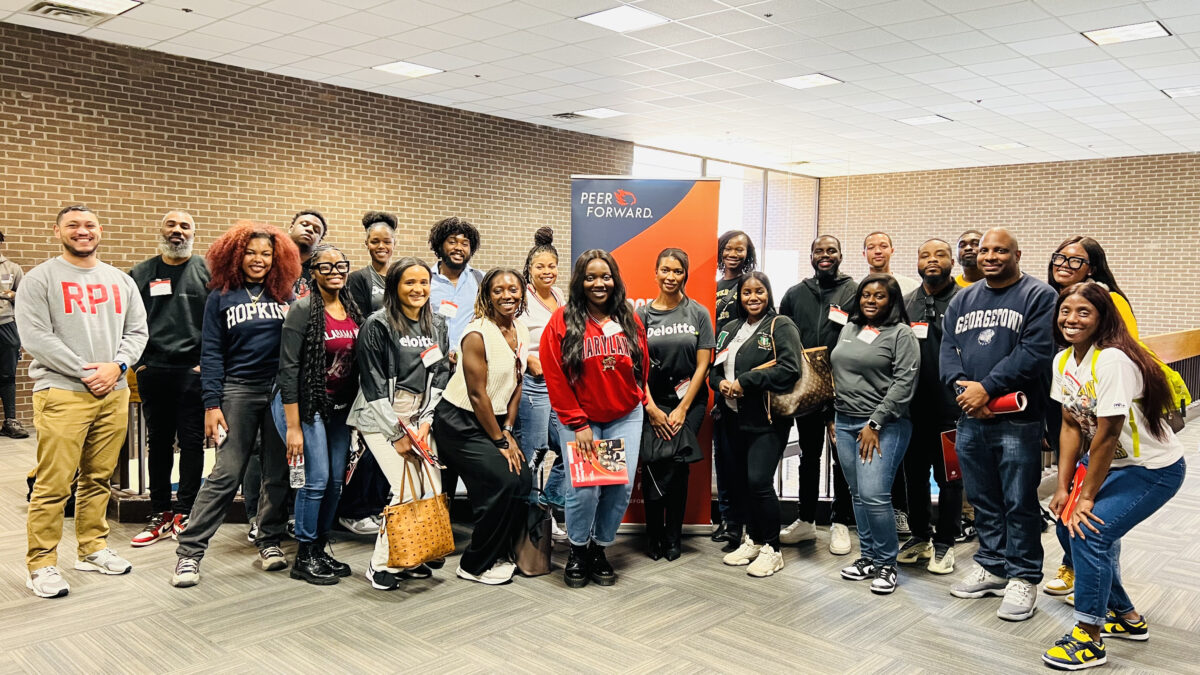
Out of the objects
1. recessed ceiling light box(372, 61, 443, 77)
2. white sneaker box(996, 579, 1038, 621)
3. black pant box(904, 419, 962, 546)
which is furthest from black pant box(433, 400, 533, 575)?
recessed ceiling light box(372, 61, 443, 77)

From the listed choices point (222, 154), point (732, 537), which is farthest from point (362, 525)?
point (222, 154)

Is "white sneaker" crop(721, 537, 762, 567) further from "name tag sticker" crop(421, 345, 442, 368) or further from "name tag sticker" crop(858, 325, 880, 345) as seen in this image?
"name tag sticker" crop(421, 345, 442, 368)

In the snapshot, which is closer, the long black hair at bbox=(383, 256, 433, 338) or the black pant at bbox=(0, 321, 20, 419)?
the long black hair at bbox=(383, 256, 433, 338)

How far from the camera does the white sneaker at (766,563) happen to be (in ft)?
12.9

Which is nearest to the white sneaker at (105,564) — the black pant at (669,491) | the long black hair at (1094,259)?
the black pant at (669,491)

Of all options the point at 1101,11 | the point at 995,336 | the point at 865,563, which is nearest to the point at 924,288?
the point at 995,336

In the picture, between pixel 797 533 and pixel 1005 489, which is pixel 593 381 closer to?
pixel 797 533

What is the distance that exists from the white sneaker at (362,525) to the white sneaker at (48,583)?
4.33 feet

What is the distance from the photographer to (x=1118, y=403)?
280cm

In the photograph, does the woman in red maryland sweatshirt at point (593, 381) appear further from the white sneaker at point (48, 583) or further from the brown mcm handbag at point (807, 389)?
the white sneaker at point (48, 583)

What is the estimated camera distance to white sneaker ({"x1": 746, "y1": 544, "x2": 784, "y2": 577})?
3.92 m

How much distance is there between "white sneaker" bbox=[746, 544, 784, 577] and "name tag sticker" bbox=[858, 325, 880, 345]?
3.55ft

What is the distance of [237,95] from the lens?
323 inches

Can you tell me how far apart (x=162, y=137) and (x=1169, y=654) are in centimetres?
820
